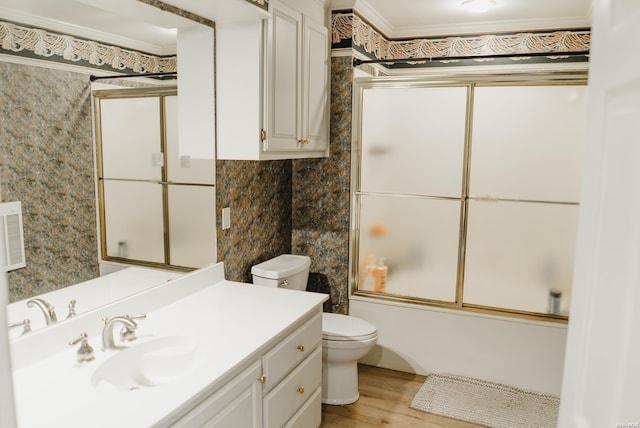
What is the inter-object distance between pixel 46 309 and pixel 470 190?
2431mm

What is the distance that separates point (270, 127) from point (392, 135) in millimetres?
1095

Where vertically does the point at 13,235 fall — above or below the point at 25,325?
above

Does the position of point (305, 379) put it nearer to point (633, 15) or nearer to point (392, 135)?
point (392, 135)

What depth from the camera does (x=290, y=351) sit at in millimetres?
2186

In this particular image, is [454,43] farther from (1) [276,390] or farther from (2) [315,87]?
(1) [276,390]

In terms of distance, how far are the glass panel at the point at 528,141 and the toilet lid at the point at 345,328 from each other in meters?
1.09

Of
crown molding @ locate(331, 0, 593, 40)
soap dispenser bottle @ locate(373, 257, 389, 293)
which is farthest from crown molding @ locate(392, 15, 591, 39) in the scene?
soap dispenser bottle @ locate(373, 257, 389, 293)

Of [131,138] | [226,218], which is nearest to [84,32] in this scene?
[131,138]

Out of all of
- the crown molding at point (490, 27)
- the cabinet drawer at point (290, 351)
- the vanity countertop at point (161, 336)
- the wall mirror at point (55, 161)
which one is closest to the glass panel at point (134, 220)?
the wall mirror at point (55, 161)

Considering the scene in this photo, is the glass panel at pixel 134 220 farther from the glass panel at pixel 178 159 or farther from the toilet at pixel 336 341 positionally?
the toilet at pixel 336 341

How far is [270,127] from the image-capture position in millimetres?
2518

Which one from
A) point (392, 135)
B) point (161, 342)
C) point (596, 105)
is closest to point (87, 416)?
point (161, 342)

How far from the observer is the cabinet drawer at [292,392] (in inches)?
80.7

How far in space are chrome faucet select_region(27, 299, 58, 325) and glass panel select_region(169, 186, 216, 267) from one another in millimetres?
634
